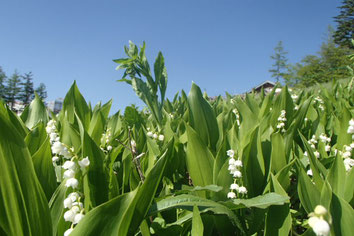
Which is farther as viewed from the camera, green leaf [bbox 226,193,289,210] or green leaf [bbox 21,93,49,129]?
green leaf [bbox 21,93,49,129]

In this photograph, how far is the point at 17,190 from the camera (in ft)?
1.91

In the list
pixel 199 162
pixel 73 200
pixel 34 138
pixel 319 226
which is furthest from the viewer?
pixel 34 138

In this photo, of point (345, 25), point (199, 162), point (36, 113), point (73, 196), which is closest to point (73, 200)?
point (73, 196)

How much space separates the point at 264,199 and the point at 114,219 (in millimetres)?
404

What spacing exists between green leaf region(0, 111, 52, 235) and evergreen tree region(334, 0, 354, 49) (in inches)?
2020

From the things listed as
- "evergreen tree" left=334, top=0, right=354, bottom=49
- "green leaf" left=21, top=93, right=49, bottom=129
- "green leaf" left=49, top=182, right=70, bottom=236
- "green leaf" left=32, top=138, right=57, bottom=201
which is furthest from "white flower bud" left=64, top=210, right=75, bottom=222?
"evergreen tree" left=334, top=0, right=354, bottom=49

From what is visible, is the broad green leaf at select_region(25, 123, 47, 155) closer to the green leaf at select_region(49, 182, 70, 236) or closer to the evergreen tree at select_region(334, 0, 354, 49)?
the green leaf at select_region(49, 182, 70, 236)

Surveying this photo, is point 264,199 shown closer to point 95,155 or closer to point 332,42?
point 95,155

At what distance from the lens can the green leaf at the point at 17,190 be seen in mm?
564

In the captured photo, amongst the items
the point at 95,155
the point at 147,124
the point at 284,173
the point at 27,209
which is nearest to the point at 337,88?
the point at 147,124

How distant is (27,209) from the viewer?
589mm

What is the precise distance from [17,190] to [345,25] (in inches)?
2071

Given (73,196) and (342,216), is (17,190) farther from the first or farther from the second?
(342,216)

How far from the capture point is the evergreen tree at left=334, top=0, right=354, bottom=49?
140 ft
